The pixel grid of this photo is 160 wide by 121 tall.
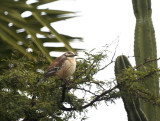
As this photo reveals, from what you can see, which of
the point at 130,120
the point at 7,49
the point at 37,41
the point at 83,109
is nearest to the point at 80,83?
the point at 83,109

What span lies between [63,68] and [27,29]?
46.4 inches

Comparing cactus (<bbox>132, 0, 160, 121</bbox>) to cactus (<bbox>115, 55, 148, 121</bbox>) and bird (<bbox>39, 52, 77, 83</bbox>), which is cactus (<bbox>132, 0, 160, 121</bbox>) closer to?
cactus (<bbox>115, 55, 148, 121</bbox>)

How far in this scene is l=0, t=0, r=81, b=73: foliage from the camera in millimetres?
5273

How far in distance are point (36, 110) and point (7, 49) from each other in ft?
6.42

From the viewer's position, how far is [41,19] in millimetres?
5695

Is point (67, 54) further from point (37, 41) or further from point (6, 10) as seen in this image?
point (6, 10)

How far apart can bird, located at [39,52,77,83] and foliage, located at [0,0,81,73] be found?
0.48 m

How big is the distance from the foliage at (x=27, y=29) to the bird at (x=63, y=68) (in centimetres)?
48

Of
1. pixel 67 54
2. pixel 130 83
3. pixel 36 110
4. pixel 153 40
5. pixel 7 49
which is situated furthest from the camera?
pixel 153 40

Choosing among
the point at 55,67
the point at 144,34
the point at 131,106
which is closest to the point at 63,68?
the point at 55,67

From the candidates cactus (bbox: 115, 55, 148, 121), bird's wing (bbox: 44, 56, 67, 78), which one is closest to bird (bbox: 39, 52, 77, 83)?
bird's wing (bbox: 44, 56, 67, 78)

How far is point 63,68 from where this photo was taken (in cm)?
446

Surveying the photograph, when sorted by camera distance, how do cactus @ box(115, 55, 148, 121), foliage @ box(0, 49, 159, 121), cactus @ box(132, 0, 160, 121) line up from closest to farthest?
1. foliage @ box(0, 49, 159, 121)
2. cactus @ box(115, 55, 148, 121)
3. cactus @ box(132, 0, 160, 121)

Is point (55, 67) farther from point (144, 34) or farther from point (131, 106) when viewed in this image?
point (144, 34)
